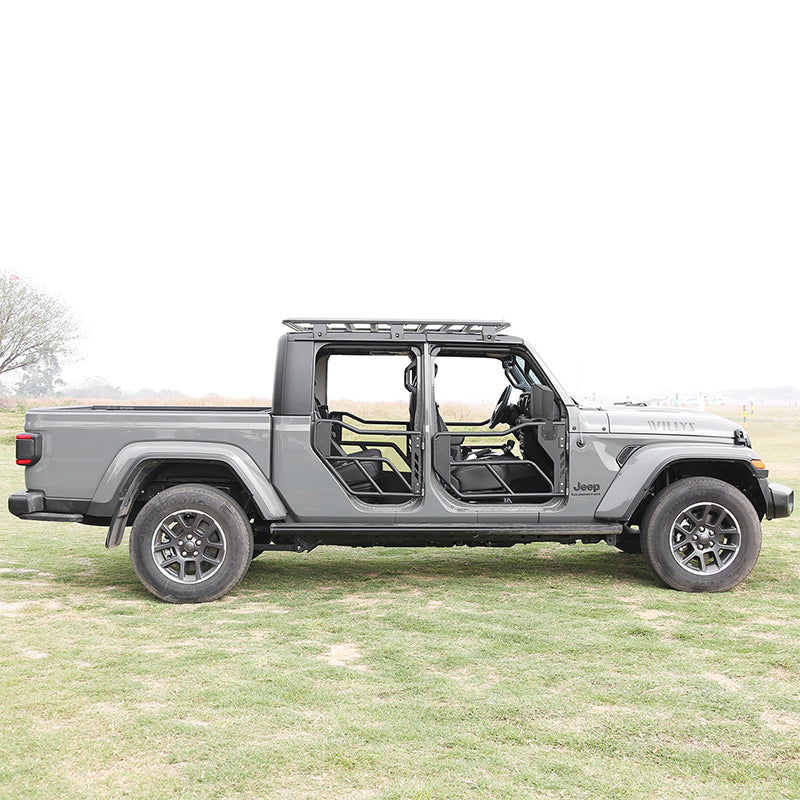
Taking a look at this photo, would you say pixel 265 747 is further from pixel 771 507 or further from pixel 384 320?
pixel 771 507

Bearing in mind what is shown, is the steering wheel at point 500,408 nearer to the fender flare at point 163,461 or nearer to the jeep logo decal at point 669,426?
the jeep logo decal at point 669,426

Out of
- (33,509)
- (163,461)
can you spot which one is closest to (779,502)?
(163,461)

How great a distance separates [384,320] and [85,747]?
11.9 ft

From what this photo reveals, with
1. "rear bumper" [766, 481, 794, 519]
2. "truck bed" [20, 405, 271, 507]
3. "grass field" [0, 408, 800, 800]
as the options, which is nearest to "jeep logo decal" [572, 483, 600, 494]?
"grass field" [0, 408, 800, 800]

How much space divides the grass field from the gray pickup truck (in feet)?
1.29

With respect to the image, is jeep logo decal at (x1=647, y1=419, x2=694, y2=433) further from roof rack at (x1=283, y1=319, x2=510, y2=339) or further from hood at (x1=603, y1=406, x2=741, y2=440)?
roof rack at (x1=283, y1=319, x2=510, y2=339)

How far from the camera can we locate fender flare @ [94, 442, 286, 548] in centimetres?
606

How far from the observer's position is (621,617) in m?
5.55

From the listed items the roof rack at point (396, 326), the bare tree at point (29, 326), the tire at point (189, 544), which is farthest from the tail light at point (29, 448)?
the bare tree at point (29, 326)

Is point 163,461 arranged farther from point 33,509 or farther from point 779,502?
point 779,502

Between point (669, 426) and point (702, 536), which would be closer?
point (702, 536)

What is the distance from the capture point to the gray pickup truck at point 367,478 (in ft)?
20.0

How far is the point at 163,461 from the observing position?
6.17 metres

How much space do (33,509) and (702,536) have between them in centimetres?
498
